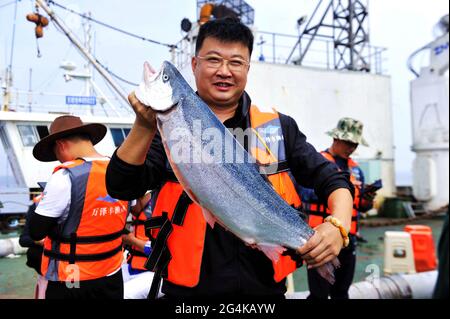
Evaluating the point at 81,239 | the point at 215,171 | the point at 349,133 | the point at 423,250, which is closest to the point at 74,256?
the point at 81,239

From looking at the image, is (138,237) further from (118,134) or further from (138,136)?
(138,136)

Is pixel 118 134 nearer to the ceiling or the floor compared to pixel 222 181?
nearer to the ceiling

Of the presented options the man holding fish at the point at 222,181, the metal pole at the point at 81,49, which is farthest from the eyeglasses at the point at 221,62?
the metal pole at the point at 81,49

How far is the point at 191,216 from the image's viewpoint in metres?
1.65

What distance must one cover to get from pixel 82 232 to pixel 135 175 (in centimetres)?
132

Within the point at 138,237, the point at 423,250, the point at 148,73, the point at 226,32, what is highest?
the point at 226,32

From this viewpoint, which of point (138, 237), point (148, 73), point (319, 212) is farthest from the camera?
point (319, 212)

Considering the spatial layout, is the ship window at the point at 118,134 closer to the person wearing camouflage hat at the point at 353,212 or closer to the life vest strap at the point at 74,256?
the life vest strap at the point at 74,256

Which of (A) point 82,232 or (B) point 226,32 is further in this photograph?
(A) point 82,232

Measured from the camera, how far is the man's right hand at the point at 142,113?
1354 millimetres

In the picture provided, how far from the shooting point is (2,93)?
2.31m

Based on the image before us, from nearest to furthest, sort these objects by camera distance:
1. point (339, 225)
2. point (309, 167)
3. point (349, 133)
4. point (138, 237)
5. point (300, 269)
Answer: point (339, 225)
point (309, 167)
point (138, 237)
point (349, 133)
point (300, 269)
